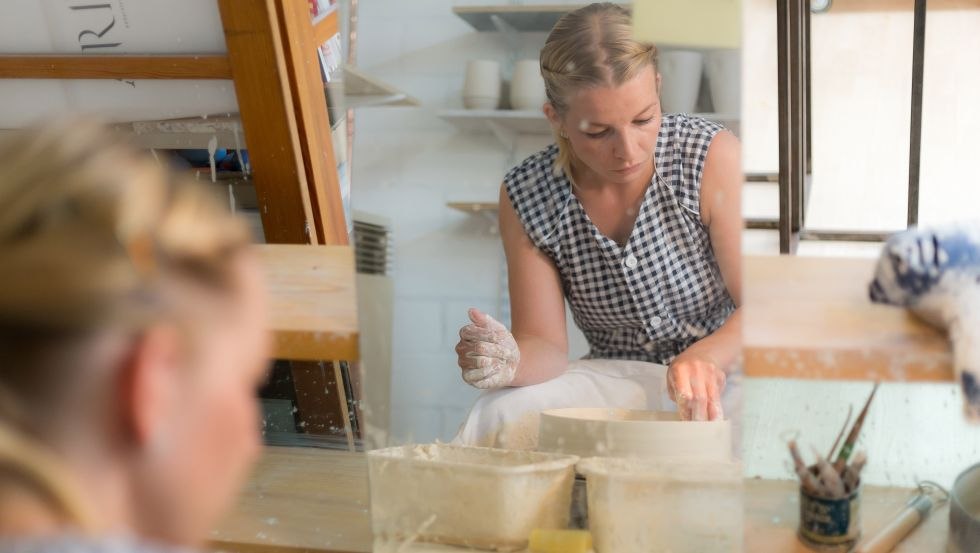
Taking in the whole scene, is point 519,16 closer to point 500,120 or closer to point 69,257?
point 500,120

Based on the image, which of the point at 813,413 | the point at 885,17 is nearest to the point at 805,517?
the point at 813,413

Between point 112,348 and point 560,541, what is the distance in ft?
2.05

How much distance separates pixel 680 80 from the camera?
34.5 inches

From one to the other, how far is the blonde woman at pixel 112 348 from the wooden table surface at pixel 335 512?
0.57m

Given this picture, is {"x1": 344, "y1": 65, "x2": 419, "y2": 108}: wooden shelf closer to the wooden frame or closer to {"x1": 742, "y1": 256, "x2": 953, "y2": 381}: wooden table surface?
the wooden frame

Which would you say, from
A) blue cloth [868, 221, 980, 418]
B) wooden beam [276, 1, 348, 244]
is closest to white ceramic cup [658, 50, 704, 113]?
blue cloth [868, 221, 980, 418]

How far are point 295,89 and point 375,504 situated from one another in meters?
0.57

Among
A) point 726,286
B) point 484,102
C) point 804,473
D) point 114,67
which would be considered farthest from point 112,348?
point 114,67

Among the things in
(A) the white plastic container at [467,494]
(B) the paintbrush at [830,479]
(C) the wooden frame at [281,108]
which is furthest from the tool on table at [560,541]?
(C) the wooden frame at [281,108]

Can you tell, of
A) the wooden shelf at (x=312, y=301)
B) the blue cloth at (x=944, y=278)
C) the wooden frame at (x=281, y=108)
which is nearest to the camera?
the blue cloth at (x=944, y=278)

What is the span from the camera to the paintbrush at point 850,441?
97 centimetres

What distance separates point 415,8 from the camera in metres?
0.93

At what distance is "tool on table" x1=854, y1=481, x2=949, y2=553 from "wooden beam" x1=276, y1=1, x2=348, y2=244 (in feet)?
2.64

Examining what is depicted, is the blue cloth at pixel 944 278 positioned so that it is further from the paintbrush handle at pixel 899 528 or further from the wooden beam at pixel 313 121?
the wooden beam at pixel 313 121
